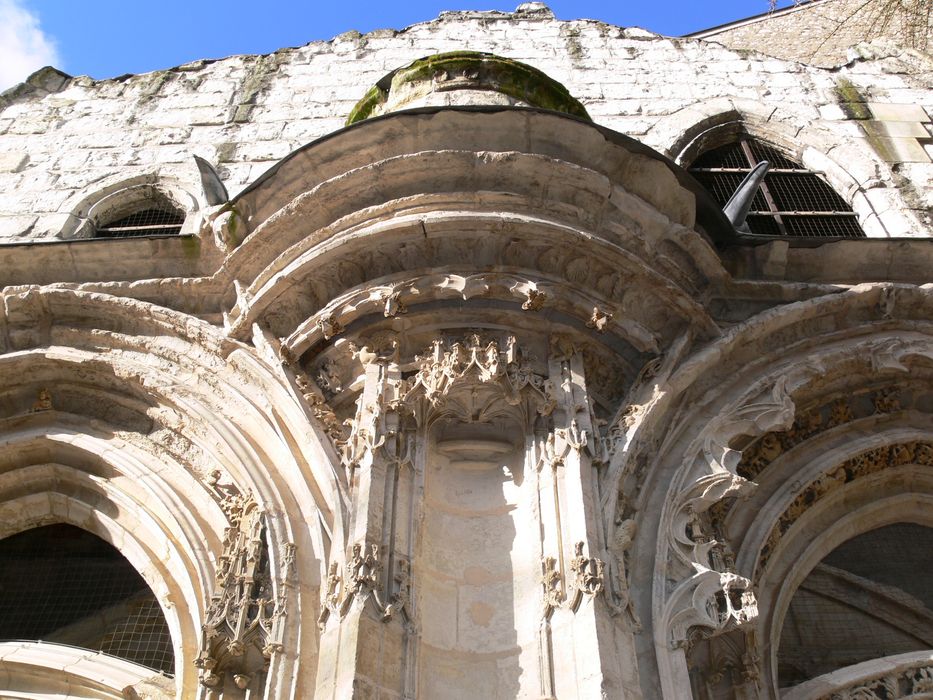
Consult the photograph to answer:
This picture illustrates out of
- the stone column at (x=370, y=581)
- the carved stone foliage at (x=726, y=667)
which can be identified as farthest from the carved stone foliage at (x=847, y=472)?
the stone column at (x=370, y=581)

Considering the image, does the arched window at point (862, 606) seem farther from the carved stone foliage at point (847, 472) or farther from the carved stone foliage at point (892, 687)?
the carved stone foliage at point (892, 687)

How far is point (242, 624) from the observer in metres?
5.09

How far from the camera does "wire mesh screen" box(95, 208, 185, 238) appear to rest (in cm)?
1011

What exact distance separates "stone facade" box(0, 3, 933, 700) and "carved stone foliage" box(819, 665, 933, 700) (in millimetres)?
25

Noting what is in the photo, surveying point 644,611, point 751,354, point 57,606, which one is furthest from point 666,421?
point 57,606

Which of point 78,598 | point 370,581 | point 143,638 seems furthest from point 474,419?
point 78,598

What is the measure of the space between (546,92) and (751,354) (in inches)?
116

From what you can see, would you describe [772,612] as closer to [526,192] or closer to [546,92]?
[526,192]

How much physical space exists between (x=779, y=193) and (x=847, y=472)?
411 cm

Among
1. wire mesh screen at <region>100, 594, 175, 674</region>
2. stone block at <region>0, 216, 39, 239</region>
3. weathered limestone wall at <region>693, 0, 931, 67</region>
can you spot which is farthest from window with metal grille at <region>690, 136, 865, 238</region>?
stone block at <region>0, 216, 39, 239</region>

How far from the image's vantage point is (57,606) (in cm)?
690

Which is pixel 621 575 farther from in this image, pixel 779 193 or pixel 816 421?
pixel 779 193

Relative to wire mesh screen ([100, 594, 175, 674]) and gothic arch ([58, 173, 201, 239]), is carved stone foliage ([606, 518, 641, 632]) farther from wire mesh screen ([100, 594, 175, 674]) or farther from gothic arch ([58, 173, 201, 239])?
gothic arch ([58, 173, 201, 239])

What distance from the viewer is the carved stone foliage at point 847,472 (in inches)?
272
